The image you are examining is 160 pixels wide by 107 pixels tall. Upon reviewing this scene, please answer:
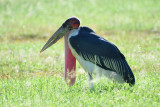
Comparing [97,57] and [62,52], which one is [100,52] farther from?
[62,52]

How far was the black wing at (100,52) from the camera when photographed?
5656 millimetres

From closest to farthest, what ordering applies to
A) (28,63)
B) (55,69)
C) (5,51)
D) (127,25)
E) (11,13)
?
(55,69) < (28,63) < (5,51) < (127,25) < (11,13)

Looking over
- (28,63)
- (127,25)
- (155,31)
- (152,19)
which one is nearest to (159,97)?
(28,63)

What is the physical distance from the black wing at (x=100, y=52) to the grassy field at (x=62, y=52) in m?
0.30

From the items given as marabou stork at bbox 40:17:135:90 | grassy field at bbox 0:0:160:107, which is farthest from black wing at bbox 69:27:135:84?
grassy field at bbox 0:0:160:107

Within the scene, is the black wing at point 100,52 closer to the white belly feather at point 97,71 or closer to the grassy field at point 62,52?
the white belly feather at point 97,71

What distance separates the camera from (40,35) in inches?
523

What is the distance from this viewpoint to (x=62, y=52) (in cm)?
959

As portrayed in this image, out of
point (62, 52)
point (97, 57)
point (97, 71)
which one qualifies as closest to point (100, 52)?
point (97, 57)

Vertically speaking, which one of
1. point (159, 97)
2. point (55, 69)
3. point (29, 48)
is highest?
point (29, 48)

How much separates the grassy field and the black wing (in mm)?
305

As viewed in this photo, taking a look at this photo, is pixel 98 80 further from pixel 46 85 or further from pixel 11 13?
pixel 11 13

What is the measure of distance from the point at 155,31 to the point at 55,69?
6.70m

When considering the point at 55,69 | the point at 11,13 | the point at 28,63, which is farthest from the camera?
the point at 11,13
